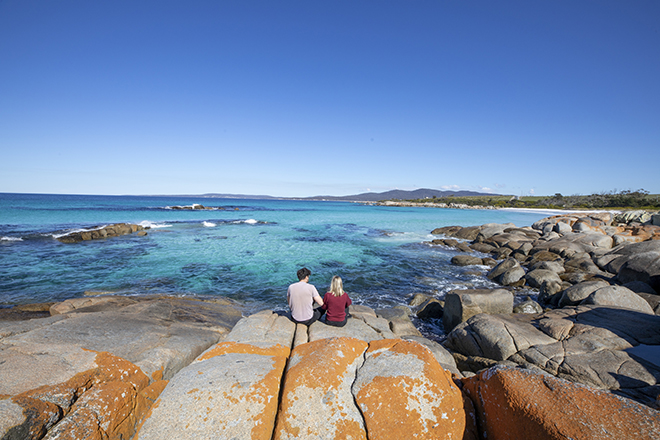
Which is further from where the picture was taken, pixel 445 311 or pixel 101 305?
pixel 445 311

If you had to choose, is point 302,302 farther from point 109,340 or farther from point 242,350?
point 109,340

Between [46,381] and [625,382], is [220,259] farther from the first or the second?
[625,382]

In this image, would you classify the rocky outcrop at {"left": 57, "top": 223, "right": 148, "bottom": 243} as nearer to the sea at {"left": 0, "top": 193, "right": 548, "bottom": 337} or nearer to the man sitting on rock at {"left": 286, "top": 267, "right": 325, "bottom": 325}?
the sea at {"left": 0, "top": 193, "right": 548, "bottom": 337}

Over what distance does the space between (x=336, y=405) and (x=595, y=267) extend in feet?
69.2

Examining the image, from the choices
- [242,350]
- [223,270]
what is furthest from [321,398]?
[223,270]

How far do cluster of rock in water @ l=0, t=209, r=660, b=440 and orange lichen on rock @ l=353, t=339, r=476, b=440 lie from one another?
16 mm

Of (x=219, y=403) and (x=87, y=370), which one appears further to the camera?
(x=87, y=370)

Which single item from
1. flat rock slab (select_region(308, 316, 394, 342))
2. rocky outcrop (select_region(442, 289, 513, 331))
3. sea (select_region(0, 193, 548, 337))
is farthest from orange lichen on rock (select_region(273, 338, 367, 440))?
sea (select_region(0, 193, 548, 337))

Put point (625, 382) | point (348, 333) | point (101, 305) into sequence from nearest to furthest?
point (625, 382) → point (348, 333) → point (101, 305)

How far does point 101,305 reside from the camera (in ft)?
31.0

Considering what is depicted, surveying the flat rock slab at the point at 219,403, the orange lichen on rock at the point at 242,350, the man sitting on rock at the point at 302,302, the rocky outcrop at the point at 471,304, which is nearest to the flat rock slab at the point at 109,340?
the orange lichen on rock at the point at 242,350

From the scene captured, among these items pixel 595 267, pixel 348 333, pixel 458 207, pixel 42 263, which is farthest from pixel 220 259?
pixel 458 207

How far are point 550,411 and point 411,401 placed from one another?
1542mm

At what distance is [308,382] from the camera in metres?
4.14
